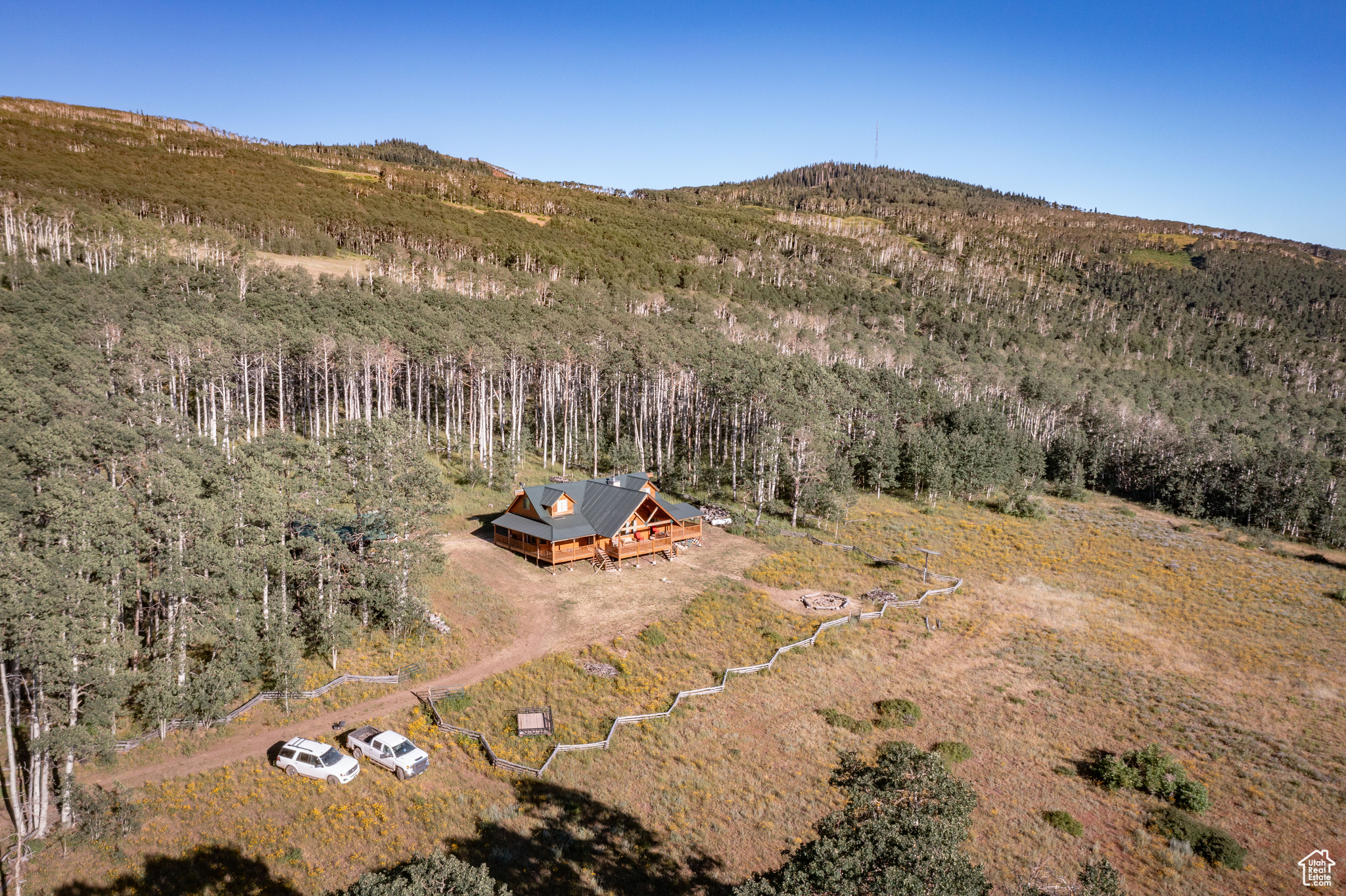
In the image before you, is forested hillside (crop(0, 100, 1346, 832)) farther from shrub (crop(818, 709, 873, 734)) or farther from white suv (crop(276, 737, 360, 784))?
shrub (crop(818, 709, 873, 734))

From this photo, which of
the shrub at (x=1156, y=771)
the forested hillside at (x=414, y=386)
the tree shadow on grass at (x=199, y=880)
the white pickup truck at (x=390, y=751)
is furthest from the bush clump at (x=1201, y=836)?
the forested hillside at (x=414, y=386)

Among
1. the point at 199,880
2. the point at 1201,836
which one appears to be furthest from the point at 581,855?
the point at 1201,836

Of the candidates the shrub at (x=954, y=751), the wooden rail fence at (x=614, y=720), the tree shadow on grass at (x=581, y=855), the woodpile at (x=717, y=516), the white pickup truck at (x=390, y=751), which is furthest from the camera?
the woodpile at (x=717, y=516)

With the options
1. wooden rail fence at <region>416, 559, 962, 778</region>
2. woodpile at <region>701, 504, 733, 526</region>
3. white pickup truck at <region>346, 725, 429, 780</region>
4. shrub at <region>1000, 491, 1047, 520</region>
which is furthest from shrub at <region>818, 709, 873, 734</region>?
shrub at <region>1000, 491, 1047, 520</region>

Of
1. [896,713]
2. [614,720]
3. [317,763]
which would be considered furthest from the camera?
[896,713]

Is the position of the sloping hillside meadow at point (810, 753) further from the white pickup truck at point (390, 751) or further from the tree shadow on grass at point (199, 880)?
the white pickup truck at point (390, 751)

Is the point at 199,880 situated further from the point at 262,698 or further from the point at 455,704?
the point at 455,704
